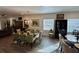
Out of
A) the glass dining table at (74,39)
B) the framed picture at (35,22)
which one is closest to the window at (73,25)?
the glass dining table at (74,39)

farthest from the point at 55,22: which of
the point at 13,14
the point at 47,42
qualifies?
the point at 13,14

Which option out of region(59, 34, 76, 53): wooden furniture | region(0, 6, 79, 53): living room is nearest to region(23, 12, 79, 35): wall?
region(0, 6, 79, 53): living room

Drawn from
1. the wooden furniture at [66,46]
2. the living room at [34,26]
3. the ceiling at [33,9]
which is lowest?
the wooden furniture at [66,46]

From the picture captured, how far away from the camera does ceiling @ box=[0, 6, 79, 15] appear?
2.46 metres

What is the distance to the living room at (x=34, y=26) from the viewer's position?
2.47 meters

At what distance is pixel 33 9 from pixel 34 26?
316 mm

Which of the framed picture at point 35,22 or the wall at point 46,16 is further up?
the wall at point 46,16

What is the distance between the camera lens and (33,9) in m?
2.48

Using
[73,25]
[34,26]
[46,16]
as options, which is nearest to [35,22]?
[34,26]

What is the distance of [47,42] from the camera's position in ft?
8.32

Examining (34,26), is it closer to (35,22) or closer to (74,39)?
(35,22)

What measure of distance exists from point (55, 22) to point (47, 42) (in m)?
0.40

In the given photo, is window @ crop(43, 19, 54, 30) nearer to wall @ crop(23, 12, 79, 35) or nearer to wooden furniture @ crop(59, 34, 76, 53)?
wall @ crop(23, 12, 79, 35)

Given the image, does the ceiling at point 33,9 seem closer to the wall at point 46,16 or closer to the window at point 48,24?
the wall at point 46,16
